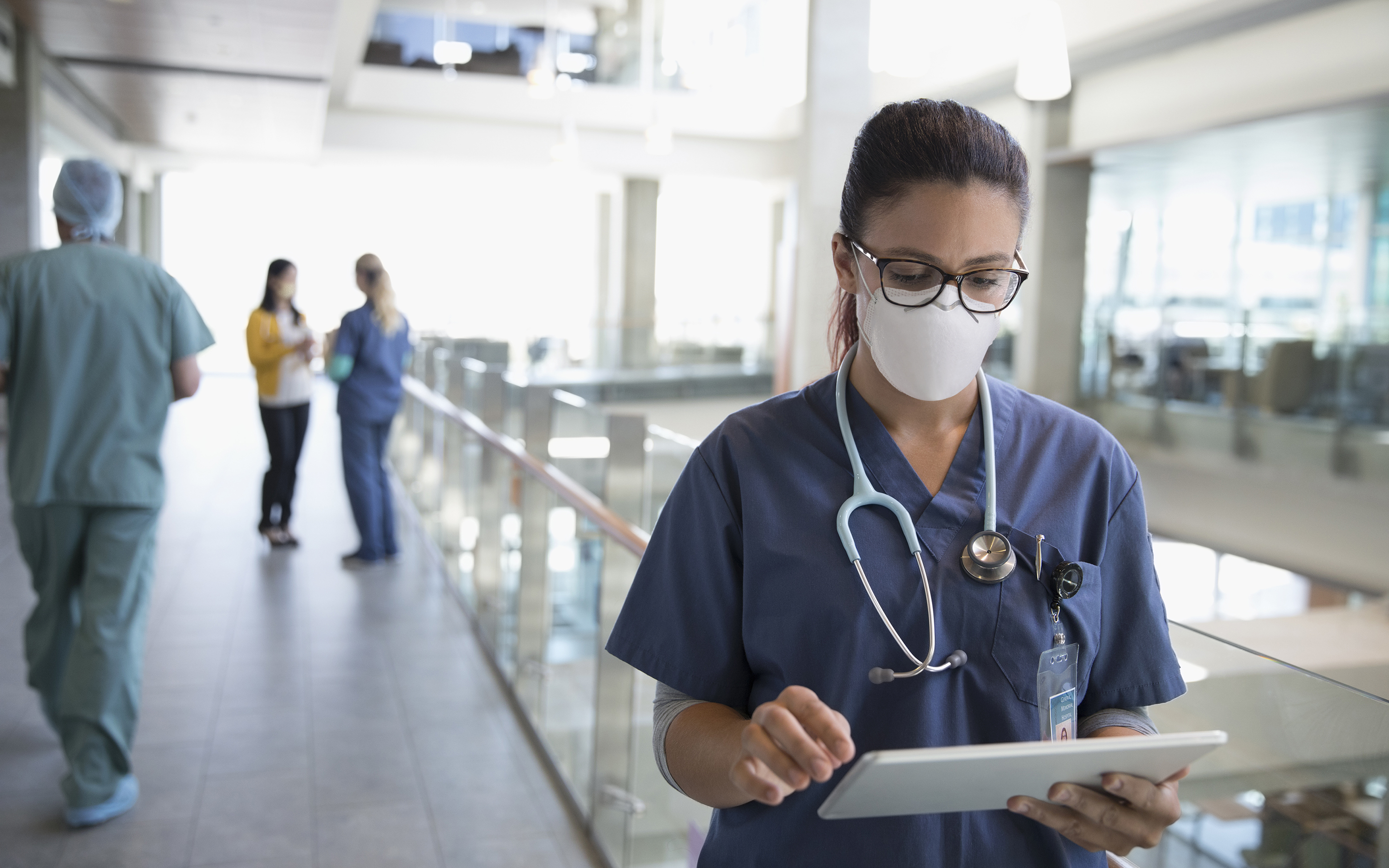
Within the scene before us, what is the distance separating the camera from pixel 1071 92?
9953mm

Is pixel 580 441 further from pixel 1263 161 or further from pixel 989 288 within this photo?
pixel 1263 161

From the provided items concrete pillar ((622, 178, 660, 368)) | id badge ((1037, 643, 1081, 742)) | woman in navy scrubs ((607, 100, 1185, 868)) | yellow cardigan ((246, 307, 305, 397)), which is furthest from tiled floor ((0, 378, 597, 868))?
concrete pillar ((622, 178, 660, 368))

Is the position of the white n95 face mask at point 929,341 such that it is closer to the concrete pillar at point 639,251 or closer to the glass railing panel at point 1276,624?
the glass railing panel at point 1276,624

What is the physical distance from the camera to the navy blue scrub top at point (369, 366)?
5578 mm

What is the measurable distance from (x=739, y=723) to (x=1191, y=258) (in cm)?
1184

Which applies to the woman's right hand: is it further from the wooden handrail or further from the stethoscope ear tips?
the wooden handrail

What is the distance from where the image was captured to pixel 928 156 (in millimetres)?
1034

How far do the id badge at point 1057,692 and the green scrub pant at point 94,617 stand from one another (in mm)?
2589

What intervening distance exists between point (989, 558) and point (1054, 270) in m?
10.4

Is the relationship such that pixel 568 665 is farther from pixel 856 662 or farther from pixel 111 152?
pixel 111 152

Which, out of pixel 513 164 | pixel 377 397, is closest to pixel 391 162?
pixel 513 164

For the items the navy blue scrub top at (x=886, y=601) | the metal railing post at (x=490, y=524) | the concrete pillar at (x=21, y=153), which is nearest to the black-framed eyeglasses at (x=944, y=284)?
the navy blue scrub top at (x=886, y=601)

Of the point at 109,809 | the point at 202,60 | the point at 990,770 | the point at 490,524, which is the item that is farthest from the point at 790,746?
the point at 202,60

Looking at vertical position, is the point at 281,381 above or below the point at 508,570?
above
